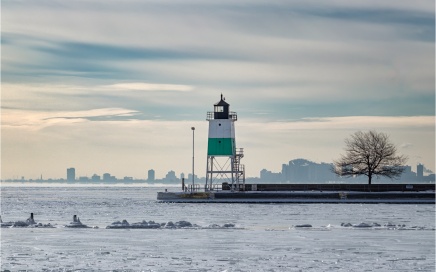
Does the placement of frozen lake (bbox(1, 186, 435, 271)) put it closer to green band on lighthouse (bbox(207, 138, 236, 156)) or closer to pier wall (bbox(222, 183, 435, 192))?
green band on lighthouse (bbox(207, 138, 236, 156))

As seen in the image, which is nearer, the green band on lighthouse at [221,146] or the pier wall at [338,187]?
the green band on lighthouse at [221,146]

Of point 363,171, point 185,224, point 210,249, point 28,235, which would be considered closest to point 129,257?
point 210,249

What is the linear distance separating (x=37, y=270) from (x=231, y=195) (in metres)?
68.1

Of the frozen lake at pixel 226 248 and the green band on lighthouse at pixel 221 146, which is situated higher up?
the green band on lighthouse at pixel 221 146

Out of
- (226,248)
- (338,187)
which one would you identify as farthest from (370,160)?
(226,248)

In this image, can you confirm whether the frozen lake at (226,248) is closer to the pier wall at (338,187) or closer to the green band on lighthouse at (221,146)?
the green band on lighthouse at (221,146)

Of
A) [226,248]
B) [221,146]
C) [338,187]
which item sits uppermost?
[221,146]

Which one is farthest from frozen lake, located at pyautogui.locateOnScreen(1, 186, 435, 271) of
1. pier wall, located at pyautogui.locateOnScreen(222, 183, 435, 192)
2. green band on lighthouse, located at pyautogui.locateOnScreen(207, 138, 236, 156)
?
pier wall, located at pyautogui.locateOnScreen(222, 183, 435, 192)

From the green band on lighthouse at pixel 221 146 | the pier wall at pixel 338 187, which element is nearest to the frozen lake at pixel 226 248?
the green band on lighthouse at pixel 221 146

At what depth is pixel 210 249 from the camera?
3803 cm

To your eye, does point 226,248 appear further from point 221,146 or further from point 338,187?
point 338,187

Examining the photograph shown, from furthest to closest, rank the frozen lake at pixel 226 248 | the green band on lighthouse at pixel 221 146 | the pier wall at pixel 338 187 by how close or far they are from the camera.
Result: the pier wall at pixel 338 187 → the green band on lighthouse at pixel 221 146 → the frozen lake at pixel 226 248

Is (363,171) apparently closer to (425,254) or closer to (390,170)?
(390,170)

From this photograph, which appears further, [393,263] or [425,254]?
[425,254]
